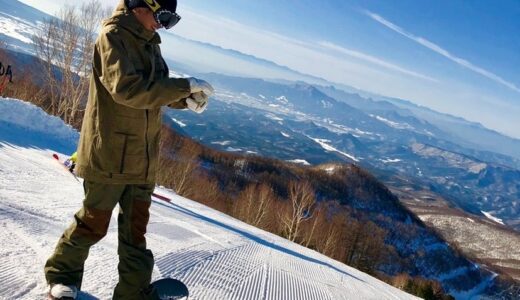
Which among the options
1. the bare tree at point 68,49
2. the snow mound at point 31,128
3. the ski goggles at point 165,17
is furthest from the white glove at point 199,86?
the bare tree at point 68,49

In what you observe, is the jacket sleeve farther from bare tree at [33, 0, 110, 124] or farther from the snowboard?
bare tree at [33, 0, 110, 124]

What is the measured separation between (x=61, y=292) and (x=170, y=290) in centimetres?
69

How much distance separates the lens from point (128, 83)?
2.09 metres

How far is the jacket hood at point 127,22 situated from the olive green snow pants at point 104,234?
2.64 feet

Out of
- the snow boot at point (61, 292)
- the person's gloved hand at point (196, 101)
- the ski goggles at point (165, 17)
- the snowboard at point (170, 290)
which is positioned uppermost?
the ski goggles at point (165, 17)

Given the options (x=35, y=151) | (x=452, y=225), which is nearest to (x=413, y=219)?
(x=452, y=225)

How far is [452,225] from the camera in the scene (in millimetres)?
192000

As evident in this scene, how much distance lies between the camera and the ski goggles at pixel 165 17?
2.29m

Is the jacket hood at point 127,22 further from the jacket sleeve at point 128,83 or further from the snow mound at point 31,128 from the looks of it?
the snow mound at point 31,128

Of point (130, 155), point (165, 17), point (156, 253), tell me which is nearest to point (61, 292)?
point (130, 155)

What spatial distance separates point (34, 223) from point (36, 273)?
0.93 metres

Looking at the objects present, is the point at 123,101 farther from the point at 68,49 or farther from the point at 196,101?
the point at 68,49

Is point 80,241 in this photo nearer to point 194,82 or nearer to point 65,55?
point 194,82

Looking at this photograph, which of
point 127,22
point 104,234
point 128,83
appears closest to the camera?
point 128,83
